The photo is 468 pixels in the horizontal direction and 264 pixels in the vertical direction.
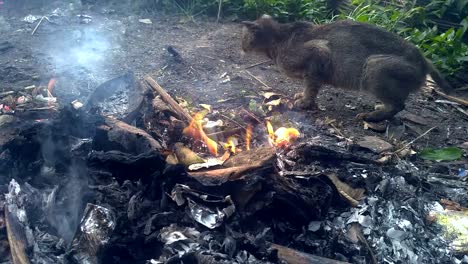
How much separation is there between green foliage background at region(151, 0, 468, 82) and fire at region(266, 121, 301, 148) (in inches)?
141

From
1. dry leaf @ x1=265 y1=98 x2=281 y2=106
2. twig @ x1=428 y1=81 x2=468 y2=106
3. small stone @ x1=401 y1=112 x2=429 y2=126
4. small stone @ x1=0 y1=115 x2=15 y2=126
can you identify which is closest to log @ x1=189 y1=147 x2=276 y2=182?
dry leaf @ x1=265 y1=98 x2=281 y2=106

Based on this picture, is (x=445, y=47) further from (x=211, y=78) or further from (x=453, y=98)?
(x=211, y=78)

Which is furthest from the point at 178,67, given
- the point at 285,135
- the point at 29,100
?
the point at 285,135

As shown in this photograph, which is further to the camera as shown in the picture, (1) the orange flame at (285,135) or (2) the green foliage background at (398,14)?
(2) the green foliage background at (398,14)

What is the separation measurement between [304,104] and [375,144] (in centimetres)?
130

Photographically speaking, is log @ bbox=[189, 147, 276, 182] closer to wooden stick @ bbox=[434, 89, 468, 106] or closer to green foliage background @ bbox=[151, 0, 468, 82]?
wooden stick @ bbox=[434, 89, 468, 106]

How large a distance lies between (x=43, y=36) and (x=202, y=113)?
4087 mm

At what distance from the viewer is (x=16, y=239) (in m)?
3.68

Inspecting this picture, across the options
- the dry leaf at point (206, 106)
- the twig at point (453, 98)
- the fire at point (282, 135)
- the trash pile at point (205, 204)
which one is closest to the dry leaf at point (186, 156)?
the trash pile at point (205, 204)

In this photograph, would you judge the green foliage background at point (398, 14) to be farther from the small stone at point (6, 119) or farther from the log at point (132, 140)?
the log at point (132, 140)

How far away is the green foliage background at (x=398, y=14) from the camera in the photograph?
24.8 ft

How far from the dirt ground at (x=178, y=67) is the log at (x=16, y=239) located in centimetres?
263

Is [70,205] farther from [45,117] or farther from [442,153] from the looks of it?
[442,153]

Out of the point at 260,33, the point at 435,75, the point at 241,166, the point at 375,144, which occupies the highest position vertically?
the point at 260,33
